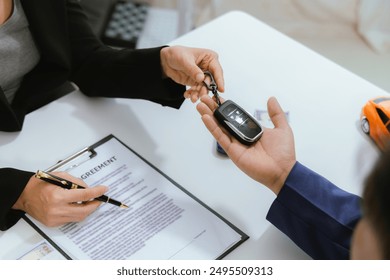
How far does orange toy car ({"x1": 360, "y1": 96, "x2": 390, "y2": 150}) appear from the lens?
3.43 ft

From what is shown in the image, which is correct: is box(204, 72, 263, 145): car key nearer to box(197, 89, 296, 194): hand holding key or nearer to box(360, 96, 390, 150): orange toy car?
box(197, 89, 296, 194): hand holding key

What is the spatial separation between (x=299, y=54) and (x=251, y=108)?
0.84ft

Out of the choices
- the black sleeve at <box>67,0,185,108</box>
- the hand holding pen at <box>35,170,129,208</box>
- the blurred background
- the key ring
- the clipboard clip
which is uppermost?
the key ring

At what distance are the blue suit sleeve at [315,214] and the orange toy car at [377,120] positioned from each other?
236 mm

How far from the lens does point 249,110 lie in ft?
3.76

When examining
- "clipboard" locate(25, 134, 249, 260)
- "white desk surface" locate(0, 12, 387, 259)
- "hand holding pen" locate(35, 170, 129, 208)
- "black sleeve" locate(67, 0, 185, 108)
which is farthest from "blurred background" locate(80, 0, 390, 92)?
"hand holding pen" locate(35, 170, 129, 208)

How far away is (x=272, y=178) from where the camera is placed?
899mm

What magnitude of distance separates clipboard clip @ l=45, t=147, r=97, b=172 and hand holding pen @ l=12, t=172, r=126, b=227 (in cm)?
7

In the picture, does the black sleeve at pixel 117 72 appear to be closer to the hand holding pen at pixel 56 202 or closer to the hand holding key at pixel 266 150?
the hand holding key at pixel 266 150

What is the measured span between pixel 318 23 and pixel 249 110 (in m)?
1.14

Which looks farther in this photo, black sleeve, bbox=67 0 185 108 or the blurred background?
the blurred background

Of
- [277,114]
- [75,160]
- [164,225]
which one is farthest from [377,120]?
[75,160]

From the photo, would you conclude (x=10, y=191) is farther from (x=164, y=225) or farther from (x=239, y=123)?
(x=239, y=123)
